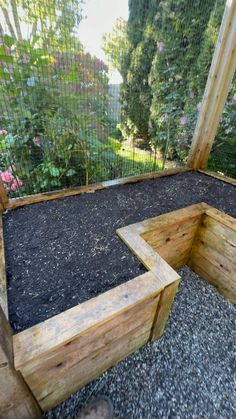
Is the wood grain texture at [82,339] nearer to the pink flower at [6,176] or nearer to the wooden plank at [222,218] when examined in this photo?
the wooden plank at [222,218]

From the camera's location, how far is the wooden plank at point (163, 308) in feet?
2.92

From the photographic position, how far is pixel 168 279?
2.88 feet

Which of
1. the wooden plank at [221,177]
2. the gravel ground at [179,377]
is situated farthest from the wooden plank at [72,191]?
the gravel ground at [179,377]

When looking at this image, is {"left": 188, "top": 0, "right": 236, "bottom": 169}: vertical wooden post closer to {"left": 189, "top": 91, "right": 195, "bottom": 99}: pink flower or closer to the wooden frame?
{"left": 189, "top": 91, "right": 195, "bottom": 99}: pink flower

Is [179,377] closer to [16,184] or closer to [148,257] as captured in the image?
[148,257]

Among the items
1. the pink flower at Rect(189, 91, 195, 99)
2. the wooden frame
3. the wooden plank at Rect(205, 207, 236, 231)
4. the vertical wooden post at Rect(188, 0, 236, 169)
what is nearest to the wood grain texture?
the wooden frame

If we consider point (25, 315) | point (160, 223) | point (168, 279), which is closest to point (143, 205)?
point (160, 223)

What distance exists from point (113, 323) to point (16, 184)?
126 cm

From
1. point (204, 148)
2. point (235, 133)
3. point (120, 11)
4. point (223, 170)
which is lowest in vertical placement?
point (223, 170)

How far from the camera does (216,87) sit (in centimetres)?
178

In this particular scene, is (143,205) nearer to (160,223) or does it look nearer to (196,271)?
(160,223)

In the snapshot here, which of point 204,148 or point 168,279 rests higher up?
point 204,148

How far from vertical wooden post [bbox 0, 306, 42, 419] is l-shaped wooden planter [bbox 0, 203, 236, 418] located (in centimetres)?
1

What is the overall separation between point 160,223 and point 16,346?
93cm
